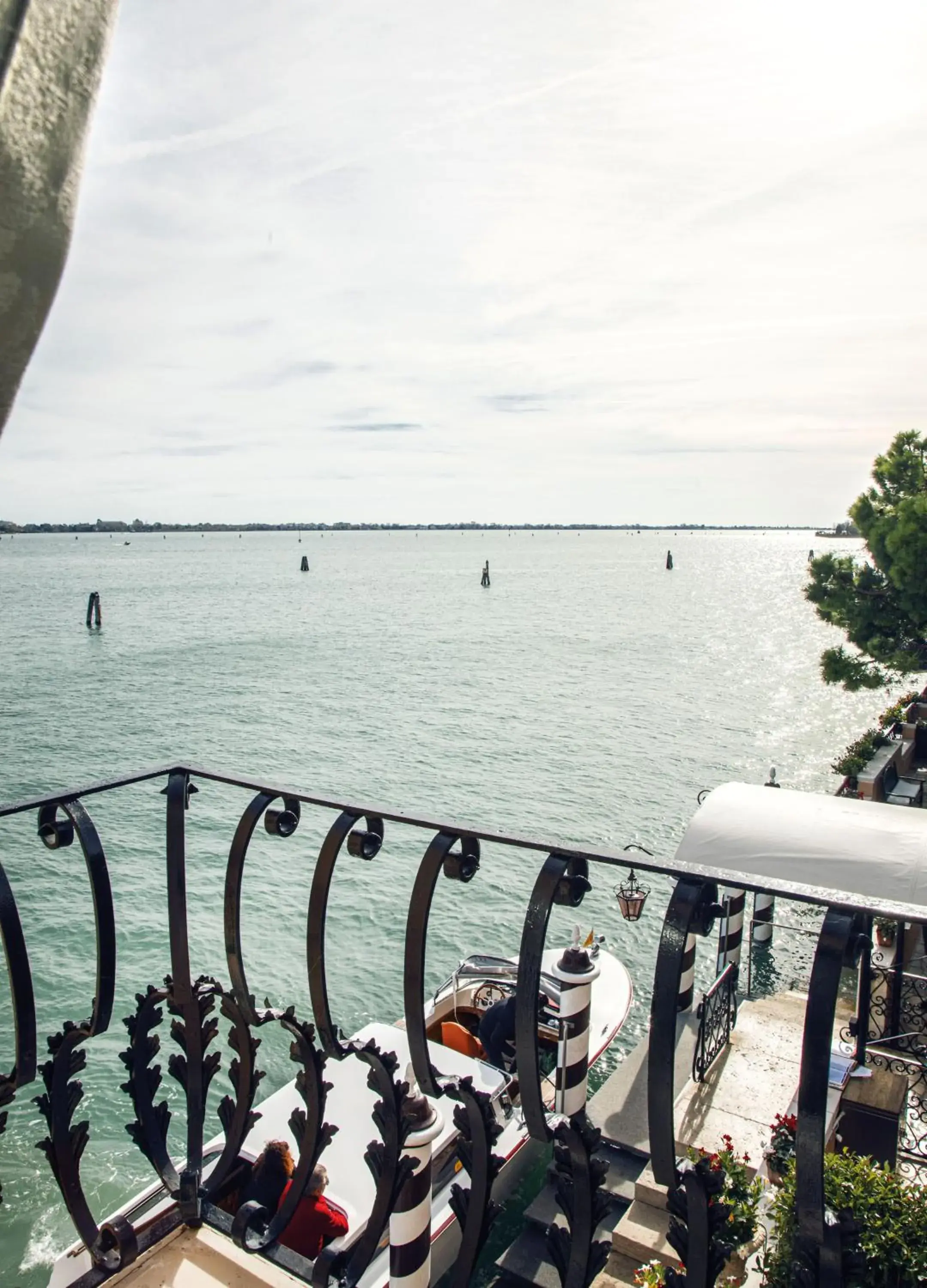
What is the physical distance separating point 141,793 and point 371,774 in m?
6.91

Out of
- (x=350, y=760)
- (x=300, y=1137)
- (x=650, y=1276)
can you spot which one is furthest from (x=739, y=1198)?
(x=350, y=760)

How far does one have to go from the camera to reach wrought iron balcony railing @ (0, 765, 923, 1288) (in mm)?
1516

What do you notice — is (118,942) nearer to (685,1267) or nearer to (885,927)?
(885,927)

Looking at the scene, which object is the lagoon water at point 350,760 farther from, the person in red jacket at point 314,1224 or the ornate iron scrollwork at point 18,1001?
the person in red jacket at point 314,1224

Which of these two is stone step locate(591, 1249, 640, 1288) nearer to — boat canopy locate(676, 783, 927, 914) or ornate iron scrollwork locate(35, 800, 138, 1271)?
boat canopy locate(676, 783, 927, 914)

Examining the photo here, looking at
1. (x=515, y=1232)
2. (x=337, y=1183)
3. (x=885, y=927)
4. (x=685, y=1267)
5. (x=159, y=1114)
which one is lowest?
(x=515, y=1232)

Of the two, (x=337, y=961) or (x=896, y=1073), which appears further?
(x=337, y=961)

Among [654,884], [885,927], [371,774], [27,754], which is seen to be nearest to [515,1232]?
[885,927]

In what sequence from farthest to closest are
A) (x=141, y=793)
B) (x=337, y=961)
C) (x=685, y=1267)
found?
(x=141, y=793)
(x=337, y=961)
(x=685, y=1267)

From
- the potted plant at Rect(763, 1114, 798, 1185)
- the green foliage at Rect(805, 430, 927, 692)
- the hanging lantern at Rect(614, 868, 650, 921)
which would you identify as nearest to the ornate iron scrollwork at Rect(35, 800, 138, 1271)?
the potted plant at Rect(763, 1114, 798, 1185)

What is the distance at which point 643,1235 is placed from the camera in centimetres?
729

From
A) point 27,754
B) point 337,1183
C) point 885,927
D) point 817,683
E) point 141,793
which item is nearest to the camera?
point 337,1183

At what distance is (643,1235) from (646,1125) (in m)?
0.90

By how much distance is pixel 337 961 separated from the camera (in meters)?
16.6
